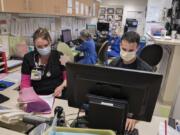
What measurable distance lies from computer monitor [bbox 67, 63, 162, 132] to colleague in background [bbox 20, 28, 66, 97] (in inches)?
28.4

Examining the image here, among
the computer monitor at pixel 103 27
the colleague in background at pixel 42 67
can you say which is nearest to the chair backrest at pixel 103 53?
the colleague in background at pixel 42 67

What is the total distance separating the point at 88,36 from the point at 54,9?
3.90ft

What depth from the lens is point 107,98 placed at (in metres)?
0.91

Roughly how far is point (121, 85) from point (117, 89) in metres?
0.03

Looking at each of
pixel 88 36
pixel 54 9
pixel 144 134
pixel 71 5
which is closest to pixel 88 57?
pixel 88 36

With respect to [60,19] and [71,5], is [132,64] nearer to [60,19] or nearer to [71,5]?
[71,5]

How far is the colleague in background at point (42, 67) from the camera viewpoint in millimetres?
1683

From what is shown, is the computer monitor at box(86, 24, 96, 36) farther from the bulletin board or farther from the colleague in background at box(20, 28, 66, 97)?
the colleague in background at box(20, 28, 66, 97)

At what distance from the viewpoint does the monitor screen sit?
2.83ft

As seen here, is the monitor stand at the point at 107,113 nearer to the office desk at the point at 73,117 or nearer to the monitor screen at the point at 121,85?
the monitor screen at the point at 121,85

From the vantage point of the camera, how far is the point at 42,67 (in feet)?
5.63

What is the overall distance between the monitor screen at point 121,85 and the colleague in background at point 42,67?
2.30 feet

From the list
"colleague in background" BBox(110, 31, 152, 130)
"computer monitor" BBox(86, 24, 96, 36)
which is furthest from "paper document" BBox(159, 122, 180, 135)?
"computer monitor" BBox(86, 24, 96, 36)

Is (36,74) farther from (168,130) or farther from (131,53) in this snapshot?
(168,130)
